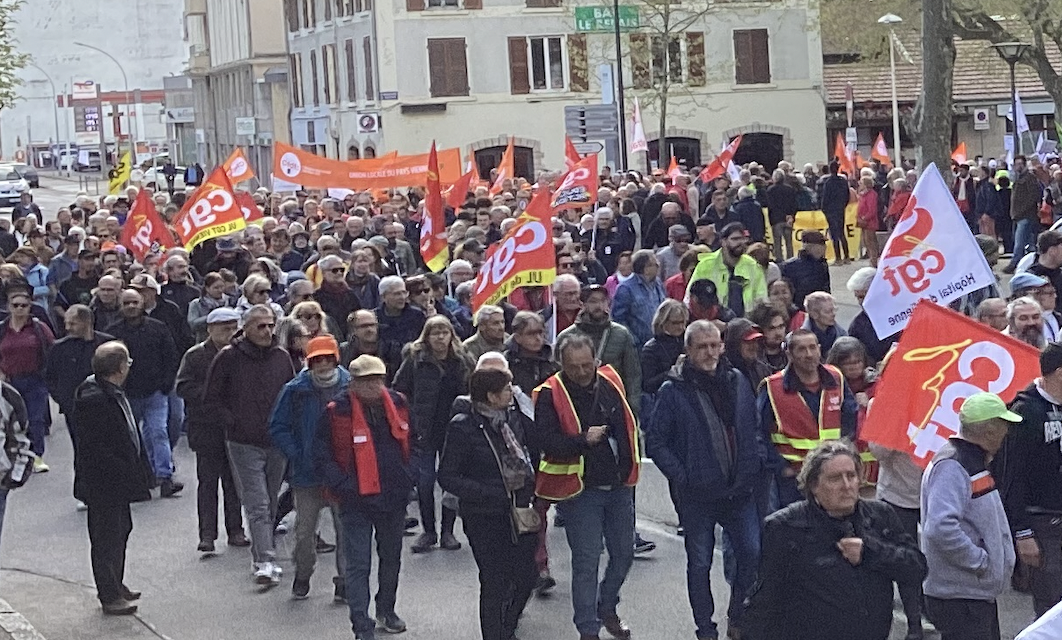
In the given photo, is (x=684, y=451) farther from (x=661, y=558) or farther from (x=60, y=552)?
(x=60, y=552)

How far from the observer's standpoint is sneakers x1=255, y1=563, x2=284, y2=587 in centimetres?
1102

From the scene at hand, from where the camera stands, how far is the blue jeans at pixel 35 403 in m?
15.5

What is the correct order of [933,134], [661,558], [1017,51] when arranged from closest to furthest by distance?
1. [661,558]
2. [933,134]
3. [1017,51]

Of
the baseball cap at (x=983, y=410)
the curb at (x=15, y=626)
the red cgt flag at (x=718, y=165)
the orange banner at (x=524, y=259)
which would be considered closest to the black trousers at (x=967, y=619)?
the baseball cap at (x=983, y=410)

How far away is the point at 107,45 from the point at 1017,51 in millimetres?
98509

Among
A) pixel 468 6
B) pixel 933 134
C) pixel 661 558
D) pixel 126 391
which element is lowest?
pixel 661 558

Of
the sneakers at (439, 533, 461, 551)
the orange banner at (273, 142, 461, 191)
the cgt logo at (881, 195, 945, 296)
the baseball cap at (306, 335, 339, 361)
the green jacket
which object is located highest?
the orange banner at (273, 142, 461, 191)

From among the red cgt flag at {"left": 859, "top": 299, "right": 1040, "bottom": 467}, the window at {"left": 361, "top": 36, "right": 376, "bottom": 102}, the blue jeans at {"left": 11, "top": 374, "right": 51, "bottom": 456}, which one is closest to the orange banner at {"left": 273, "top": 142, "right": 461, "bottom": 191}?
the blue jeans at {"left": 11, "top": 374, "right": 51, "bottom": 456}

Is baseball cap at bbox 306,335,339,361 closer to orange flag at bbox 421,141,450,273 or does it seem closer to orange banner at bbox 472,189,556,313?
orange banner at bbox 472,189,556,313

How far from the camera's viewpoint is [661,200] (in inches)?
932

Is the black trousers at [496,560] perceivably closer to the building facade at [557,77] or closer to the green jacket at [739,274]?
the green jacket at [739,274]

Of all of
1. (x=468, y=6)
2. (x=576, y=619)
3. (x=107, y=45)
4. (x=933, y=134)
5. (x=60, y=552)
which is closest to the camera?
(x=576, y=619)

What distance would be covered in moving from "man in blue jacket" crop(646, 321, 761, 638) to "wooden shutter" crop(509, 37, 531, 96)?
44.8 metres

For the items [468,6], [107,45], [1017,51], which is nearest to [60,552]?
[1017,51]
